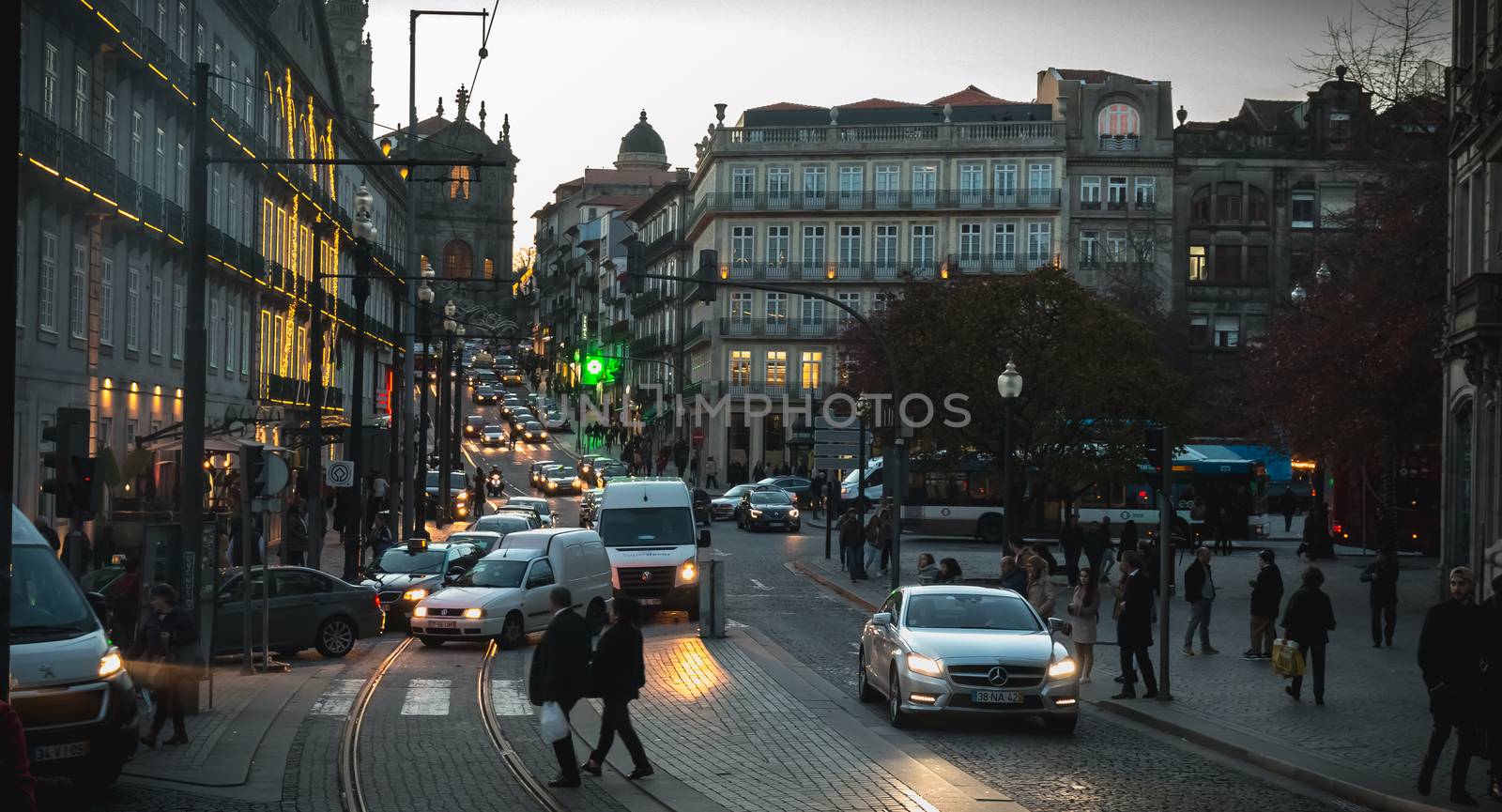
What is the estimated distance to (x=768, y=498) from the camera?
61.2 m

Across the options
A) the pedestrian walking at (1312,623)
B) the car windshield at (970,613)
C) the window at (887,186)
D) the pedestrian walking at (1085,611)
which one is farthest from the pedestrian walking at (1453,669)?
the window at (887,186)

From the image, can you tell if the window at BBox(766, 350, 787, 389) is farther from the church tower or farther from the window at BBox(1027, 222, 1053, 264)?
the church tower

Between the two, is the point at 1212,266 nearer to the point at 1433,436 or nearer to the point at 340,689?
the point at 1433,436

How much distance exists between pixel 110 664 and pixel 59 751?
88cm

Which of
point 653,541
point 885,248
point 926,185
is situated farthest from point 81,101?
point 926,185

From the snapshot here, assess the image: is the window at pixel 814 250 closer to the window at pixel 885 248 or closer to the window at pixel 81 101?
the window at pixel 885 248

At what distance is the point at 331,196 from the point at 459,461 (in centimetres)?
2983

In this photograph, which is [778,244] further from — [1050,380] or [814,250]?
[1050,380]

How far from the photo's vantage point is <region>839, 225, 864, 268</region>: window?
308ft

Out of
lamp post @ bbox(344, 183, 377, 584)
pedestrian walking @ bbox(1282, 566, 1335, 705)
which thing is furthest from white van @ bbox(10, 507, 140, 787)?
lamp post @ bbox(344, 183, 377, 584)

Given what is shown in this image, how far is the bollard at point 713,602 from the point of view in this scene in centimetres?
2722

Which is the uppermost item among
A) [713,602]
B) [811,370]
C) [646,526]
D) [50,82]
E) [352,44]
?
[352,44]

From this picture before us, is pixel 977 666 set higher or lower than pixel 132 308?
lower

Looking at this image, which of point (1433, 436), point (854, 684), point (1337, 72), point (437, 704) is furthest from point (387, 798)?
point (1433, 436)
